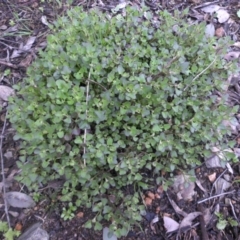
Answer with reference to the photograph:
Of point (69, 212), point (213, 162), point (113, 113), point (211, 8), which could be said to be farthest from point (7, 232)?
point (211, 8)

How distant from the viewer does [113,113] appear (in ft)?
5.54

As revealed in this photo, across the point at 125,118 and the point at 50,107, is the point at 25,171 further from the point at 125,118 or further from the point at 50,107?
the point at 125,118

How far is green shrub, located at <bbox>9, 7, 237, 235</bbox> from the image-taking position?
1.65 meters

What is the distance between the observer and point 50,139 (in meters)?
1.66

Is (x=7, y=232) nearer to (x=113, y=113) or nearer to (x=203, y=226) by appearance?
(x=113, y=113)

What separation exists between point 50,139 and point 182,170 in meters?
0.62

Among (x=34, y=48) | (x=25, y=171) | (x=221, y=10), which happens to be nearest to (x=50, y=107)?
(x=25, y=171)

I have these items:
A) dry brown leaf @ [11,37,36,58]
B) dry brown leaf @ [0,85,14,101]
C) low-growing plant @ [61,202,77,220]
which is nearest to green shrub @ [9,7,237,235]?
low-growing plant @ [61,202,77,220]

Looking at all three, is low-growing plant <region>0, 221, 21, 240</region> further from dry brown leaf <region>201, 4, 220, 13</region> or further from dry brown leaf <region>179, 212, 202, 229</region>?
dry brown leaf <region>201, 4, 220, 13</region>

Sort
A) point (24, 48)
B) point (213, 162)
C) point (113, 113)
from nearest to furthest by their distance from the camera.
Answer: point (113, 113)
point (213, 162)
point (24, 48)

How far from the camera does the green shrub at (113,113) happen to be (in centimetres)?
165

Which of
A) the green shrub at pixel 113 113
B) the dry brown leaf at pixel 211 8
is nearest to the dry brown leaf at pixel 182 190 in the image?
the green shrub at pixel 113 113

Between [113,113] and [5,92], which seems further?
[5,92]

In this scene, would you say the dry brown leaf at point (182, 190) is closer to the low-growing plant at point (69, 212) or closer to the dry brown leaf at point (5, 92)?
the low-growing plant at point (69, 212)
